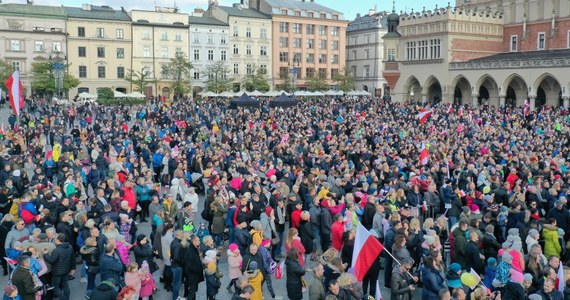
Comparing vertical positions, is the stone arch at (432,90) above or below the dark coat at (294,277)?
above

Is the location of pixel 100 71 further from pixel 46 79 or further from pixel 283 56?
pixel 283 56

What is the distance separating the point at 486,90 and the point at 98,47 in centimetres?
4397

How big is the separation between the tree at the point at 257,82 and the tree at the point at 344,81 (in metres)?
9.63

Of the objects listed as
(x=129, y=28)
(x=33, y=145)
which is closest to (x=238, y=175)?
(x=33, y=145)

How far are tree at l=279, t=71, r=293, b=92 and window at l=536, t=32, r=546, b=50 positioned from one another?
30.3 metres

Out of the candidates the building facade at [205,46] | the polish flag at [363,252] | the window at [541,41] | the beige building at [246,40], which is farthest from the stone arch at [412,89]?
the polish flag at [363,252]

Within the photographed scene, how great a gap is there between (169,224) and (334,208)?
3.76 meters

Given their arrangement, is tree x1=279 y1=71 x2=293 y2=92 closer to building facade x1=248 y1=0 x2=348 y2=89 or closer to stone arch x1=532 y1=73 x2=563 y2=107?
building facade x1=248 y1=0 x2=348 y2=89

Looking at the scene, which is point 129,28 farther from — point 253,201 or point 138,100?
point 253,201

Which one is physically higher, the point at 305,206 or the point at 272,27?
the point at 272,27

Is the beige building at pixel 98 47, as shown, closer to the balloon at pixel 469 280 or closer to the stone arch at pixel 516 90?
the stone arch at pixel 516 90

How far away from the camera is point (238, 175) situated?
52.5 feet

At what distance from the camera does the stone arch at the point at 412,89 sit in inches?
2372

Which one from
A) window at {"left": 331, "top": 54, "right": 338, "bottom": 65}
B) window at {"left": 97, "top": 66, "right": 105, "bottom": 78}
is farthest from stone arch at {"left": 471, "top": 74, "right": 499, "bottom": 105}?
window at {"left": 97, "top": 66, "right": 105, "bottom": 78}
